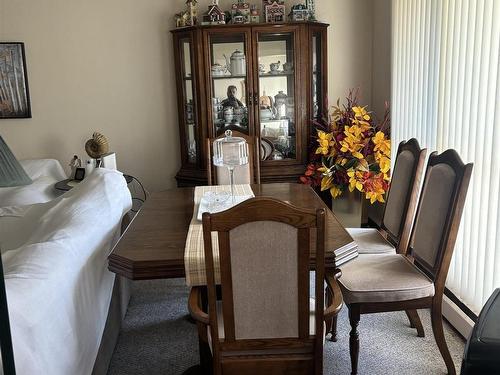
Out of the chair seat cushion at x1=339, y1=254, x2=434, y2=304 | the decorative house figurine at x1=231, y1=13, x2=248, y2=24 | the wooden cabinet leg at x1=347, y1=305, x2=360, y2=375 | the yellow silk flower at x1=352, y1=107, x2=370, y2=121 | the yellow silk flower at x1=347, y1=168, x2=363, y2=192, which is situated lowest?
the wooden cabinet leg at x1=347, y1=305, x2=360, y2=375

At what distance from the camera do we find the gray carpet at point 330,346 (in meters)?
2.26

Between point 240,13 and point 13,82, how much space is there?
1.95 meters

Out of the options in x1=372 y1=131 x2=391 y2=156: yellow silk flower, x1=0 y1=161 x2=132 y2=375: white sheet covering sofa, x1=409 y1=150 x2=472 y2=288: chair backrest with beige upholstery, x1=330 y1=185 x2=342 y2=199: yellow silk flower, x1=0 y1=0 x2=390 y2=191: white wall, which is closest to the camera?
x1=0 y1=161 x2=132 y2=375: white sheet covering sofa

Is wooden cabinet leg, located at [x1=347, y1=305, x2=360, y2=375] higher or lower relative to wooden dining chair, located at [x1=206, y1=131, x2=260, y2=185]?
lower

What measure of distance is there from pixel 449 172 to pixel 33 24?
3459 mm

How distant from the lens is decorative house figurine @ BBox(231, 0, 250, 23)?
3.72 m

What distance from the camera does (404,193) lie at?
2434 millimetres

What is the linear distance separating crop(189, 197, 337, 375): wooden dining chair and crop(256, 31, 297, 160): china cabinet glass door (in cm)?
233

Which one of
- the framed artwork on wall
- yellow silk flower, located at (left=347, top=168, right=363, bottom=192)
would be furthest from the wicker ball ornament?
yellow silk flower, located at (left=347, top=168, right=363, bottom=192)

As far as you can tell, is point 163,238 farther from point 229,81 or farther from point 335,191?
point 229,81

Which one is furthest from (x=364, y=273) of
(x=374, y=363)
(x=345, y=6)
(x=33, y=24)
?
(x=33, y=24)

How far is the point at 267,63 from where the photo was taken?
3.76 m

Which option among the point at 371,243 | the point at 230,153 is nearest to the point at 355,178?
the point at 371,243

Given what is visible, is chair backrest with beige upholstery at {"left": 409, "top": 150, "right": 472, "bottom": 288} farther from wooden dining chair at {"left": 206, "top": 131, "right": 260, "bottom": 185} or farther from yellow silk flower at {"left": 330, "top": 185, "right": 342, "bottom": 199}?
yellow silk flower at {"left": 330, "top": 185, "right": 342, "bottom": 199}
